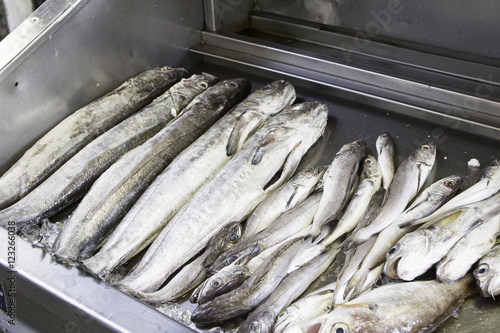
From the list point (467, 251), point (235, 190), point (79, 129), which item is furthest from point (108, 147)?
point (467, 251)

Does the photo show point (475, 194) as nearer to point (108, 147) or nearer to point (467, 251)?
point (467, 251)

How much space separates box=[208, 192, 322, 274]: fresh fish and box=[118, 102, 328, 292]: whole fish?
17 cm

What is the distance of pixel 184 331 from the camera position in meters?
1.63

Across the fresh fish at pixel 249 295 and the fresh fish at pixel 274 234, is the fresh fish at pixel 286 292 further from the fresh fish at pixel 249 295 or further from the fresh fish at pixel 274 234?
the fresh fish at pixel 274 234

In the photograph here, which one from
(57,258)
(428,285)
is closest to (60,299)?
(57,258)

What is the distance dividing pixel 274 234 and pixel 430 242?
0.60 m

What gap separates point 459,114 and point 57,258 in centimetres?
208

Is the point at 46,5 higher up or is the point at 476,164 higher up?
the point at 46,5

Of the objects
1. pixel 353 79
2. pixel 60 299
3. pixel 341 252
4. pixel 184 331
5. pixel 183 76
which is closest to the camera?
pixel 184 331

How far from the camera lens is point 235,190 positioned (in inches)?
92.8

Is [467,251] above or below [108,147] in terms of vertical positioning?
above

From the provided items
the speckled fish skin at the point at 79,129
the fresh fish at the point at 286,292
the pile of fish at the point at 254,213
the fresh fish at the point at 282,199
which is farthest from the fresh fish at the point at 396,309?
the speckled fish skin at the point at 79,129

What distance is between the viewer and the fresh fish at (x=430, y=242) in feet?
6.30

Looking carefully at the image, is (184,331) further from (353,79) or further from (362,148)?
(353,79)
